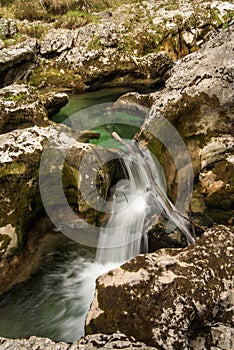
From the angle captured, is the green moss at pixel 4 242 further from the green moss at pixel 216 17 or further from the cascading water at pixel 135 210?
the green moss at pixel 216 17

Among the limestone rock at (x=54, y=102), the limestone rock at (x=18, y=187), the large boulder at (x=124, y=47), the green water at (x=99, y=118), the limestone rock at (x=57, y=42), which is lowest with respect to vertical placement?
the limestone rock at (x=18, y=187)

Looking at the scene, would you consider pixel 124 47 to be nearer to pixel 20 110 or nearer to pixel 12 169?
pixel 20 110

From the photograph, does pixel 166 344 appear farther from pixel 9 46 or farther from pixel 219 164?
pixel 9 46

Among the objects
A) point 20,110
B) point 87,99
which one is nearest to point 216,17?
point 87,99

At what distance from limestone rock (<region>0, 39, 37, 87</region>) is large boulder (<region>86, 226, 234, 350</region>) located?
1071cm

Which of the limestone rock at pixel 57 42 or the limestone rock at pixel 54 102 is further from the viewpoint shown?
the limestone rock at pixel 57 42

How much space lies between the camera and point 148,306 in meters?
2.68

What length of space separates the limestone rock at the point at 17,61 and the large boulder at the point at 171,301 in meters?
10.7

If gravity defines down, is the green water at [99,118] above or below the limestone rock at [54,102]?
below

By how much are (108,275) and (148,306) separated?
53 centimetres

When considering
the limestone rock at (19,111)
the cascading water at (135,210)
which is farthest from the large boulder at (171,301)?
the limestone rock at (19,111)

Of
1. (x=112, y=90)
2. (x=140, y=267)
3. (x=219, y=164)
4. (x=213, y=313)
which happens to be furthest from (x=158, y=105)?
(x=112, y=90)

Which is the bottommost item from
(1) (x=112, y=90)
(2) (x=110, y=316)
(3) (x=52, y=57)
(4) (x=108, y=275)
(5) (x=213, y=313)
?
(5) (x=213, y=313)

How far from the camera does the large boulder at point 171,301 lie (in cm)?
259
